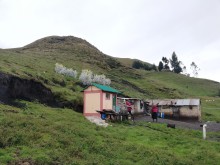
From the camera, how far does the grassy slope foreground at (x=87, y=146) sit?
18.9m

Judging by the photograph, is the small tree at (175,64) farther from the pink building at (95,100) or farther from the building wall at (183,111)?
the pink building at (95,100)

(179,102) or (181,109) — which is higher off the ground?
(179,102)

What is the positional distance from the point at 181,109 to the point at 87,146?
36.6 metres

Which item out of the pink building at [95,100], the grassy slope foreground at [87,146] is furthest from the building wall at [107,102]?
the grassy slope foreground at [87,146]

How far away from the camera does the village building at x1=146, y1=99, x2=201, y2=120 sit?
54.4 metres

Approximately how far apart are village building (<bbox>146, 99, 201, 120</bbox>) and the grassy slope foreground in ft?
88.3

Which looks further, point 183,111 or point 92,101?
point 183,111

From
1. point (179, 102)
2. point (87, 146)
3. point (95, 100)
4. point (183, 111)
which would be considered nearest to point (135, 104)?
point (179, 102)

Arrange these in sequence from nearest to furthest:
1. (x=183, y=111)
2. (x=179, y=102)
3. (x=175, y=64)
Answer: (x=183, y=111) → (x=179, y=102) → (x=175, y=64)

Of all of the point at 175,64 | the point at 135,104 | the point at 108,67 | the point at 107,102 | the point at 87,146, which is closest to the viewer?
the point at 87,146

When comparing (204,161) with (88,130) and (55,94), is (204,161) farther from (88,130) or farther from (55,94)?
(55,94)

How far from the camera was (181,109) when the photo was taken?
55.6m

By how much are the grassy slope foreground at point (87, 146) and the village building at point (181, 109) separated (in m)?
26.9

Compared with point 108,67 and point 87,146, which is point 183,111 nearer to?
point 87,146
